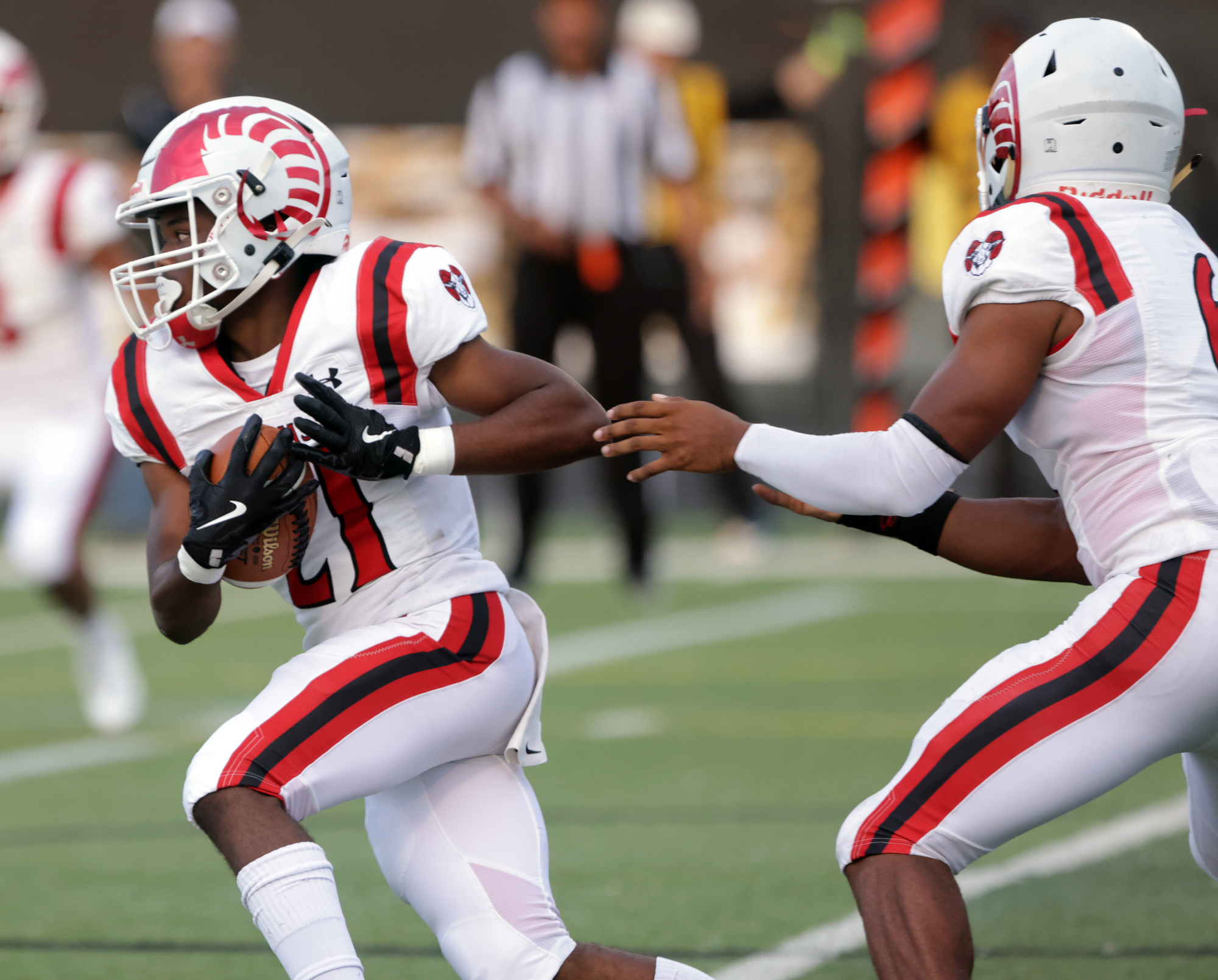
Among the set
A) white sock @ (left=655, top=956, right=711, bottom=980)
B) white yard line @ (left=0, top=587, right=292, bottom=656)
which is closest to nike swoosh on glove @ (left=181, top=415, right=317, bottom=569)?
white sock @ (left=655, top=956, right=711, bottom=980)

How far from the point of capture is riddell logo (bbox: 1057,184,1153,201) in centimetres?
252

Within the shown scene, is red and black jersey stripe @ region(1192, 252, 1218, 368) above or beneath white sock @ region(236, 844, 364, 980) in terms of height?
above

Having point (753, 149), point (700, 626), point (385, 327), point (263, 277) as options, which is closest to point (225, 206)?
point (263, 277)

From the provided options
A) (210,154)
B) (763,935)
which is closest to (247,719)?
(210,154)

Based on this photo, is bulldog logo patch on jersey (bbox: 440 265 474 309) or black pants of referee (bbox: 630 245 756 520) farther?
black pants of referee (bbox: 630 245 756 520)

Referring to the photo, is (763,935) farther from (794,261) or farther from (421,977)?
(794,261)

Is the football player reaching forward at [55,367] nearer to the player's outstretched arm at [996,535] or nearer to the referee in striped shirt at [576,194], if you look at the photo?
the referee in striped shirt at [576,194]

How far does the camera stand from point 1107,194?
2523 millimetres

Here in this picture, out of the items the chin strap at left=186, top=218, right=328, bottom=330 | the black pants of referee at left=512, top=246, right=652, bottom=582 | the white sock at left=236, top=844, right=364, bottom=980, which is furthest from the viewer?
the black pants of referee at left=512, top=246, right=652, bottom=582

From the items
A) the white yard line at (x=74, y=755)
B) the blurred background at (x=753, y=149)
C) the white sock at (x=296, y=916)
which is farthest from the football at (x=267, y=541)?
the blurred background at (x=753, y=149)

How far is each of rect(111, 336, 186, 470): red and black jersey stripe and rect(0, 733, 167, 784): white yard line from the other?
2.57 meters

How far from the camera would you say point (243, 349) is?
278cm

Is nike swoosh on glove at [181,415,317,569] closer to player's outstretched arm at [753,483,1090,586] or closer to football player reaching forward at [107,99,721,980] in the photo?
football player reaching forward at [107,99,721,980]

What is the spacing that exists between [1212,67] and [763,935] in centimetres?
974
